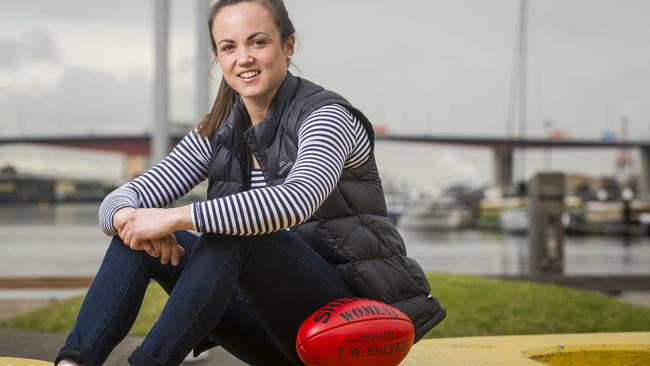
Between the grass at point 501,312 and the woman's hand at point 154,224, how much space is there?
2635 millimetres

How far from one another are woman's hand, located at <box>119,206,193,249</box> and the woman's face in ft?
1.11

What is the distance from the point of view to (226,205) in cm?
147

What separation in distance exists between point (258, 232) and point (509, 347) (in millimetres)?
875

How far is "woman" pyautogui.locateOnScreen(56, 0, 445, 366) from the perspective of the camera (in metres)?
1.50

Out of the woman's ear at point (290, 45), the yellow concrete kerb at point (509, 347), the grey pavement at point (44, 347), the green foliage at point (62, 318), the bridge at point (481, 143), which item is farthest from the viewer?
the bridge at point (481, 143)

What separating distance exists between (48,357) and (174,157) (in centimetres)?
188

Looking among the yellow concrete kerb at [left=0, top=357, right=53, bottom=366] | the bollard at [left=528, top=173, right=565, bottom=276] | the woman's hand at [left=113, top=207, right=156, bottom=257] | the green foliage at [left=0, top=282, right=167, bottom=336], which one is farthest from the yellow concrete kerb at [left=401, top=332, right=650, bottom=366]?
the bollard at [left=528, top=173, right=565, bottom=276]

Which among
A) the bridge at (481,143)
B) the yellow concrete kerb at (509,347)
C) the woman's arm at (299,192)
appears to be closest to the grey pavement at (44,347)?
the yellow concrete kerb at (509,347)

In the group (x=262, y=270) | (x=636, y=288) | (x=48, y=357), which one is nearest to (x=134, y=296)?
(x=262, y=270)

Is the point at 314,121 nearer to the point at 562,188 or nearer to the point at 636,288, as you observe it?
the point at 636,288

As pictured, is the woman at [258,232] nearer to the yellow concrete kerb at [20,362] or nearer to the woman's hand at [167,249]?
the woman's hand at [167,249]

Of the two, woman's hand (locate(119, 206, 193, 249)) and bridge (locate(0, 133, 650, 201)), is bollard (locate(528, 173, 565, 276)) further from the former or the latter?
bridge (locate(0, 133, 650, 201))

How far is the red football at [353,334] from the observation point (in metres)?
1.55

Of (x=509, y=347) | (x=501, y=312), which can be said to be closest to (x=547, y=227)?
(x=501, y=312)
